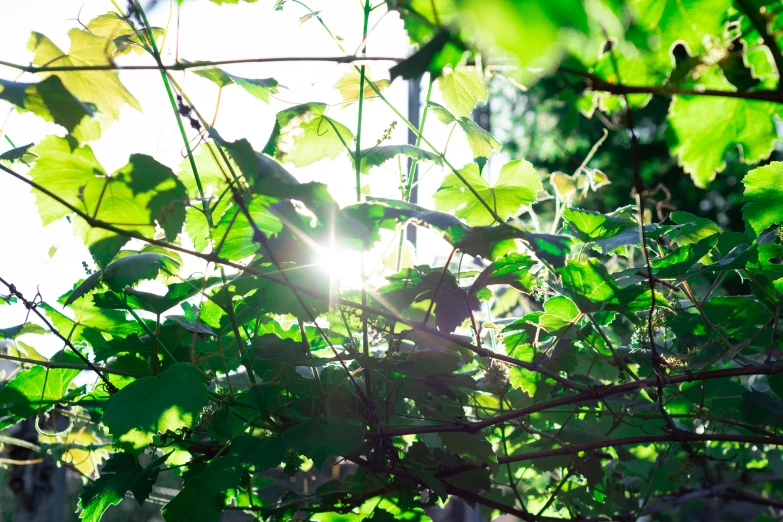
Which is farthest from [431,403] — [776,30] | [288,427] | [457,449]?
[776,30]

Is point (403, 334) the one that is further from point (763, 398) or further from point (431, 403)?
point (763, 398)

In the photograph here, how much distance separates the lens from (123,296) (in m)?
0.93

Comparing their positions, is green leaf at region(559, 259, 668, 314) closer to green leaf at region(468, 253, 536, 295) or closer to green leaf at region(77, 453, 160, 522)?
green leaf at region(468, 253, 536, 295)

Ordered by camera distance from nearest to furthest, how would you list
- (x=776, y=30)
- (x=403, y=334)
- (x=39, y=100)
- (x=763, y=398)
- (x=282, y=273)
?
1. (x=776, y=30)
2. (x=39, y=100)
3. (x=282, y=273)
4. (x=403, y=334)
5. (x=763, y=398)

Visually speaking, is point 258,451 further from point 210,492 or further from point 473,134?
point 473,134

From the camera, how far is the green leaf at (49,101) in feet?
1.99

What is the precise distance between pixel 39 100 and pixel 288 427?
52 cm

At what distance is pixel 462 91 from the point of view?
107 cm

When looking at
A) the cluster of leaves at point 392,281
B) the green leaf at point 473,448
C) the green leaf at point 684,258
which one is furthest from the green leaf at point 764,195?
the green leaf at point 473,448

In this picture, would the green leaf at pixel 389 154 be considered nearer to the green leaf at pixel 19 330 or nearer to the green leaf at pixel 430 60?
the green leaf at pixel 430 60

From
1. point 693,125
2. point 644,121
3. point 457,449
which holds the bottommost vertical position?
point 457,449

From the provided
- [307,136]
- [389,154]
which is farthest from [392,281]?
[307,136]

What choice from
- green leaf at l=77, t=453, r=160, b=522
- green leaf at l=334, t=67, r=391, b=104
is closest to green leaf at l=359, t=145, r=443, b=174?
green leaf at l=334, t=67, r=391, b=104

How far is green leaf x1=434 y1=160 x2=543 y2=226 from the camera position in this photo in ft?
3.34
